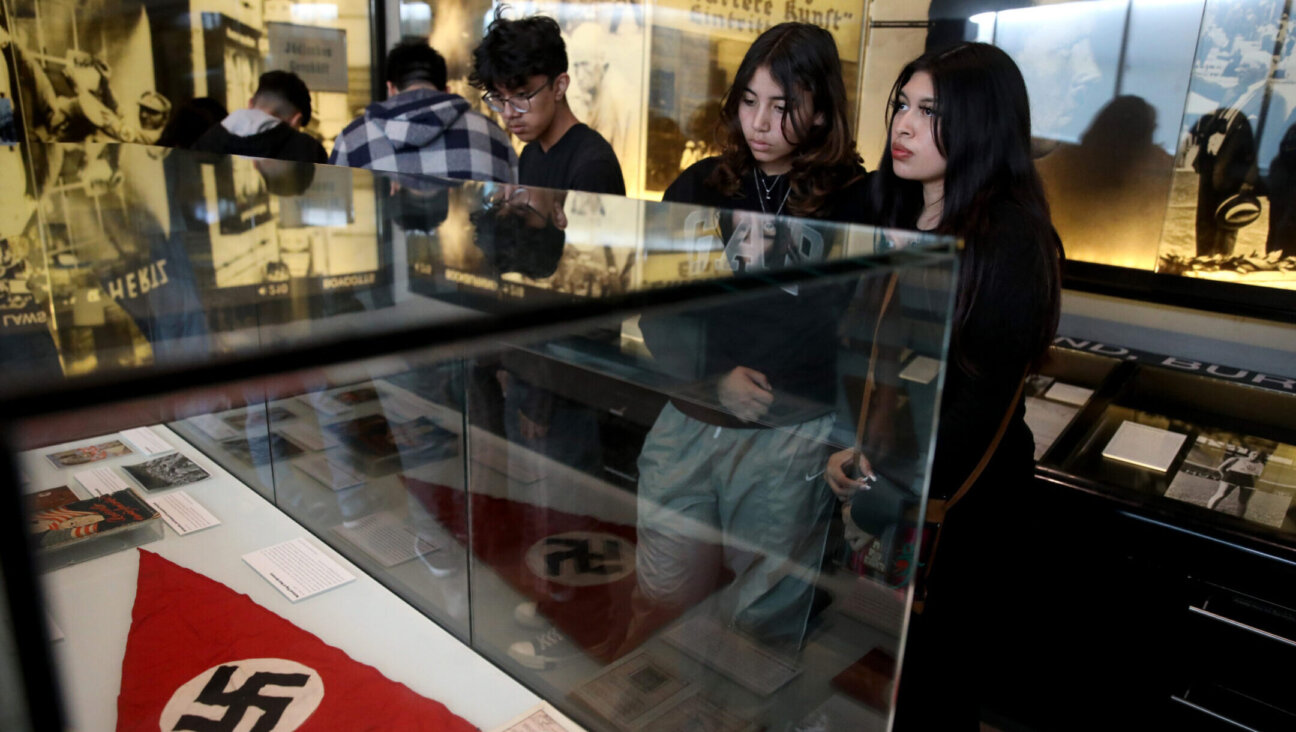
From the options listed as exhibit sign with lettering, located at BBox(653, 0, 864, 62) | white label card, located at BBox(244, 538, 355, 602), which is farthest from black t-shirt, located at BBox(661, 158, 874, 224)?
exhibit sign with lettering, located at BBox(653, 0, 864, 62)

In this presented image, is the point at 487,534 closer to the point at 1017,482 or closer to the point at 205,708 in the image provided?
the point at 205,708

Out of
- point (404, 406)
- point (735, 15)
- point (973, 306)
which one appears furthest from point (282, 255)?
point (735, 15)

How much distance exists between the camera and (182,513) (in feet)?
4.28

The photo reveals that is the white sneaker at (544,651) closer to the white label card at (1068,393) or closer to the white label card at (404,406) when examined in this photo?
the white label card at (404,406)

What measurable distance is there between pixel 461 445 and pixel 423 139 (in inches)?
39.5

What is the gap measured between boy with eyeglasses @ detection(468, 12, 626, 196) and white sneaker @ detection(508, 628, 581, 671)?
0.97m

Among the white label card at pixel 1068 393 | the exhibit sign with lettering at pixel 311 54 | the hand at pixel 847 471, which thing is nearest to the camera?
the hand at pixel 847 471

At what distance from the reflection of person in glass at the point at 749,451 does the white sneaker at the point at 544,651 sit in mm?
A: 94

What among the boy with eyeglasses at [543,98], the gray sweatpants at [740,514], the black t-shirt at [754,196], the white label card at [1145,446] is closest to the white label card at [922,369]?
the gray sweatpants at [740,514]

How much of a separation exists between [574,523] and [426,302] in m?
0.71

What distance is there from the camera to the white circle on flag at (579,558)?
1135 mm

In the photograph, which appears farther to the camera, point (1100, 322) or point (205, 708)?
point (1100, 322)

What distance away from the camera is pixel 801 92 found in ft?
4.82

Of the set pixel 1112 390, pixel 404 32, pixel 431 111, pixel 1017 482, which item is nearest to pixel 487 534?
pixel 1017 482
